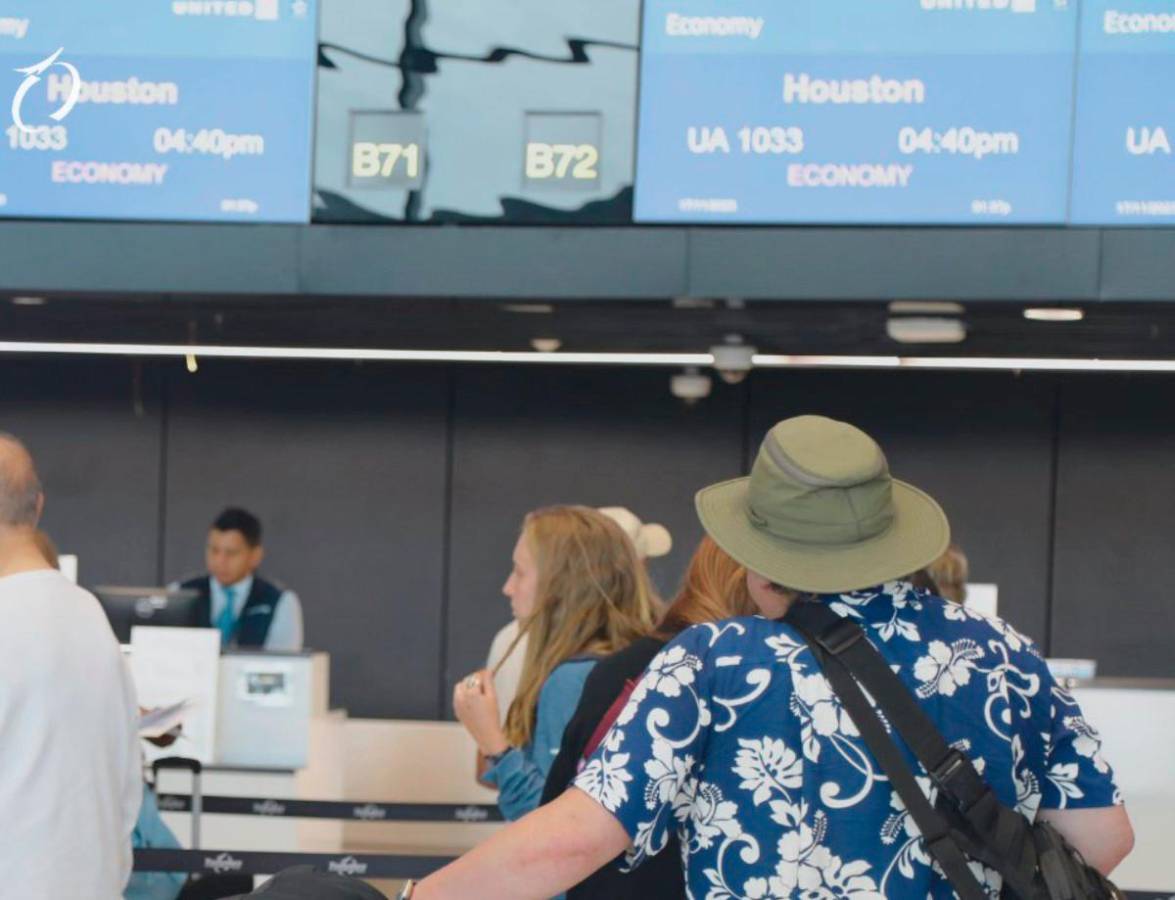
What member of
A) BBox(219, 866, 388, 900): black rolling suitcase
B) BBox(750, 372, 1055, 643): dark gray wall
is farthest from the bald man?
BBox(750, 372, 1055, 643): dark gray wall

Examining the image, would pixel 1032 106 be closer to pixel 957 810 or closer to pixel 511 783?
pixel 511 783

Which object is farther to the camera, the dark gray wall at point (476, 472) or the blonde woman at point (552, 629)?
the dark gray wall at point (476, 472)

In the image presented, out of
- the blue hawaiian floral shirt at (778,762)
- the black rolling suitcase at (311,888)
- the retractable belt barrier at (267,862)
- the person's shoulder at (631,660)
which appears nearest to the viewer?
the black rolling suitcase at (311,888)

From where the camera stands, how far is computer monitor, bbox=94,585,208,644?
505cm

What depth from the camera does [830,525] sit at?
5.20 ft

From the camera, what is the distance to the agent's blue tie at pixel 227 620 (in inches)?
241

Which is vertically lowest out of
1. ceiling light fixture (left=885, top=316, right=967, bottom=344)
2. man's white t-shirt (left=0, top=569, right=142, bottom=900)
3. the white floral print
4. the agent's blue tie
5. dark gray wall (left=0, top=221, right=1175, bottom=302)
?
the agent's blue tie

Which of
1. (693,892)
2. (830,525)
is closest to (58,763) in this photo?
(693,892)

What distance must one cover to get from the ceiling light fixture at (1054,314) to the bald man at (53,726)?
10.7 ft

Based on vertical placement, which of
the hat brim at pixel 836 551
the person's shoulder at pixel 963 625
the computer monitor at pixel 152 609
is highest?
the hat brim at pixel 836 551

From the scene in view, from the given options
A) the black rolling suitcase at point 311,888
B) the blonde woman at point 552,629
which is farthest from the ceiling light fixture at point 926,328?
the black rolling suitcase at point 311,888

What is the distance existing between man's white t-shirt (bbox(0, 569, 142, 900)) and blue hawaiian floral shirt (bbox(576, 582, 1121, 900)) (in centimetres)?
118

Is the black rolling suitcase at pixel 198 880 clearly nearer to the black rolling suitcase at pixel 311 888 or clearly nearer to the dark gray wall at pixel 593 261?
the dark gray wall at pixel 593 261

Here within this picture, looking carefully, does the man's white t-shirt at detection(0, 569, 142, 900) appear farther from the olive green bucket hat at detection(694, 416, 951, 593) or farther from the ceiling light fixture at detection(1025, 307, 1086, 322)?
the ceiling light fixture at detection(1025, 307, 1086, 322)
